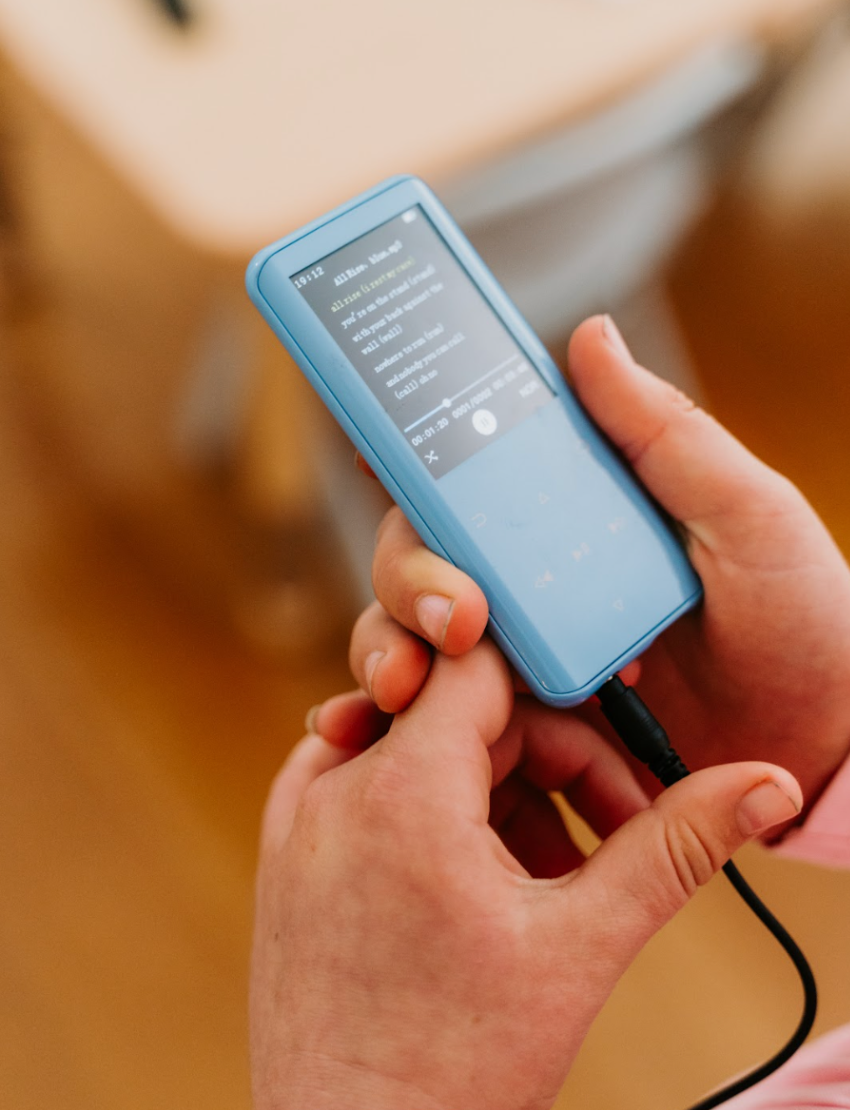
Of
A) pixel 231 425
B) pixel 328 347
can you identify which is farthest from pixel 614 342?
pixel 231 425

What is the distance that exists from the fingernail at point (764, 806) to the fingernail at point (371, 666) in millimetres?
215

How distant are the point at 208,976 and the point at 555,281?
811mm

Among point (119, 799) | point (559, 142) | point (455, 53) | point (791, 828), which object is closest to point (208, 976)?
point (119, 799)

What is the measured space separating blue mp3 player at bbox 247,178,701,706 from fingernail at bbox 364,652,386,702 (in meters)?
0.07

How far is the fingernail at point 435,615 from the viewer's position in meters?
0.52

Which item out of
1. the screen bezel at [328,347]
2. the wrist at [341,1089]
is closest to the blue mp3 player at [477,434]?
the screen bezel at [328,347]

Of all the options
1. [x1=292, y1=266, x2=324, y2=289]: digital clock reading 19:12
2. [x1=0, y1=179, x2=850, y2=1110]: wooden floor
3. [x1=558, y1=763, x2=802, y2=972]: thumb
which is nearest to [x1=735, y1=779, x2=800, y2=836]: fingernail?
[x1=558, y1=763, x2=802, y2=972]: thumb

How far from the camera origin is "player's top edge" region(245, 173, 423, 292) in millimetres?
549

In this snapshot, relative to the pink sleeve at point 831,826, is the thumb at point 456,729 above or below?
above

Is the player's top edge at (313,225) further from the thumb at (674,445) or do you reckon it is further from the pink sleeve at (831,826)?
the pink sleeve at (831,826)

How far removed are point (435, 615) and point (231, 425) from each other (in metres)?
0.71

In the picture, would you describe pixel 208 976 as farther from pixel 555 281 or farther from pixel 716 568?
pixel 555 281

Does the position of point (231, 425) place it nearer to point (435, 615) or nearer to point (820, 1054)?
point (435, 615)

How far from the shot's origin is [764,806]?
1.43 feet
